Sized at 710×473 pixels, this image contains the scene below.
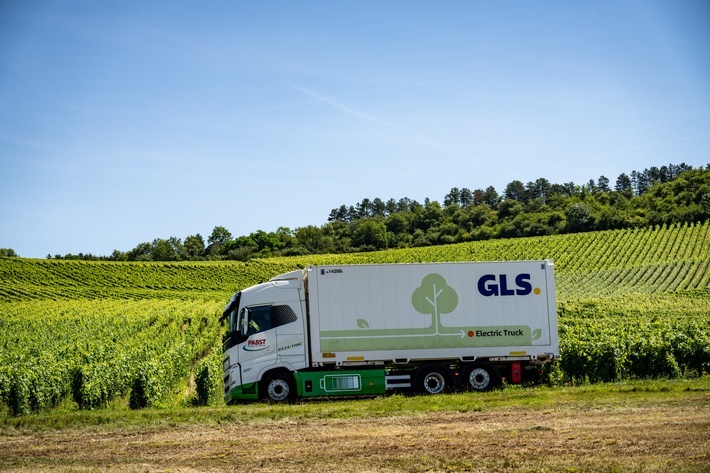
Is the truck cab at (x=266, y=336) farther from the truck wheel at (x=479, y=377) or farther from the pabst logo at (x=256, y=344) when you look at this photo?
the truck wheel at (x=479, y=377)

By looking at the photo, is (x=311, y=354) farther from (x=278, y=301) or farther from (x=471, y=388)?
(x=471, y=388)

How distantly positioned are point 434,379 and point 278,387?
4350mm

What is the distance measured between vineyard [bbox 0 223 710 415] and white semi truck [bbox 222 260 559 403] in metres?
2.13

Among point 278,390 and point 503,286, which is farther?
point 503,286

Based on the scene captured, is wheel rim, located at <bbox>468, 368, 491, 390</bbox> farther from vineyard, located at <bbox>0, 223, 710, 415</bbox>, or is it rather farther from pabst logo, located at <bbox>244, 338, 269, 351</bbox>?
pabst logo, located at <bbox>244, 338, 269, 351</bbox>

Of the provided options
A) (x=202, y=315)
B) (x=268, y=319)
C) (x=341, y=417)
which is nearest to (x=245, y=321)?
(x=268, y=319)

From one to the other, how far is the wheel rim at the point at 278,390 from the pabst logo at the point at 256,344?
993mm

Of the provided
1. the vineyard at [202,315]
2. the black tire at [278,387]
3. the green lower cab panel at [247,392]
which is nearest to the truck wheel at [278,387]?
the black tire at [278,387]

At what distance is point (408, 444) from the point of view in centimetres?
1295

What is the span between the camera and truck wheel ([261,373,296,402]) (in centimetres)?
1958

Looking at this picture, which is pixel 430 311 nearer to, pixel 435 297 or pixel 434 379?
pixel 435 297

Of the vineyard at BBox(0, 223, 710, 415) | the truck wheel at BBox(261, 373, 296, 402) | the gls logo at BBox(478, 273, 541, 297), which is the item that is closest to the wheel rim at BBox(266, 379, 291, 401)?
the truck wheel at BBox(261, 373, 296, 402)

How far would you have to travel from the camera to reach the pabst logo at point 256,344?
19516 mm

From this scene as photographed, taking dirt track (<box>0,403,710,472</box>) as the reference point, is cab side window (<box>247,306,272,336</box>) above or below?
above
